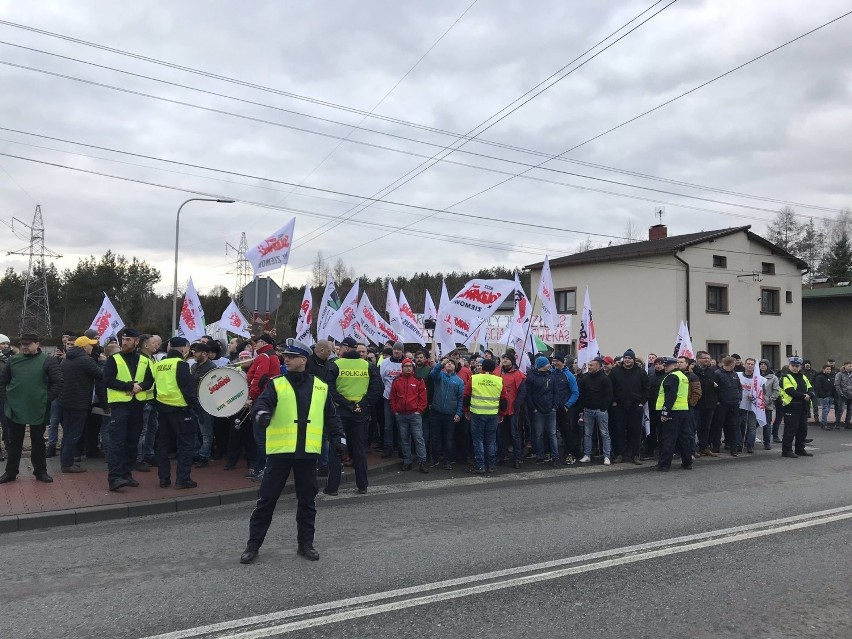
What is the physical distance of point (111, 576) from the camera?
5.29 metres

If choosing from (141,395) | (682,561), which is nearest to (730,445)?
(682,561)

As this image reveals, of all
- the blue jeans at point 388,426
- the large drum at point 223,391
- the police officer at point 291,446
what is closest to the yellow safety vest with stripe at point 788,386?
the blue jeans at point 388,426

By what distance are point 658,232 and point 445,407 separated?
33677mm

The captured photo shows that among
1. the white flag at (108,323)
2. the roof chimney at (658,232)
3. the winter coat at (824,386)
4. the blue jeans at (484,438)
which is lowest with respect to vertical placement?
the blue jeans at (484,438)

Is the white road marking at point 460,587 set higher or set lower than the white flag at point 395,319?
lower

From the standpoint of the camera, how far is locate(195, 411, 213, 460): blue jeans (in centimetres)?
998

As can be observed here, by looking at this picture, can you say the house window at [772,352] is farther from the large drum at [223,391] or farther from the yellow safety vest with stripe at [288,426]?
the yellow safety vest with stripe at [288,426]

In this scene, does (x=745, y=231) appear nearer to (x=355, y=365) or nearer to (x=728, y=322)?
(x=728, y=322)

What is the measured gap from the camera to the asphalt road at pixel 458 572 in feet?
14.4

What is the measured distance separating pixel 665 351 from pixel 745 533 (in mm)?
27234

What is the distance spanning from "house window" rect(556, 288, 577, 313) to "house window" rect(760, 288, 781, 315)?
10.2 m

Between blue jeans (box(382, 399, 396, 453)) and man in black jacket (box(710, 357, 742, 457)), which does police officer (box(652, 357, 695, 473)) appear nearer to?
man in black jacket (box(710, 357, 742, 457))

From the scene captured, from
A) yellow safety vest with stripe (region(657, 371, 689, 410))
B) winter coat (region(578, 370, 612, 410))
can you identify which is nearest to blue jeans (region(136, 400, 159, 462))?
winter coat (region(578, 370, 612, 410))

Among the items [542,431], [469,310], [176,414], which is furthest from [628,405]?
[176,414]
